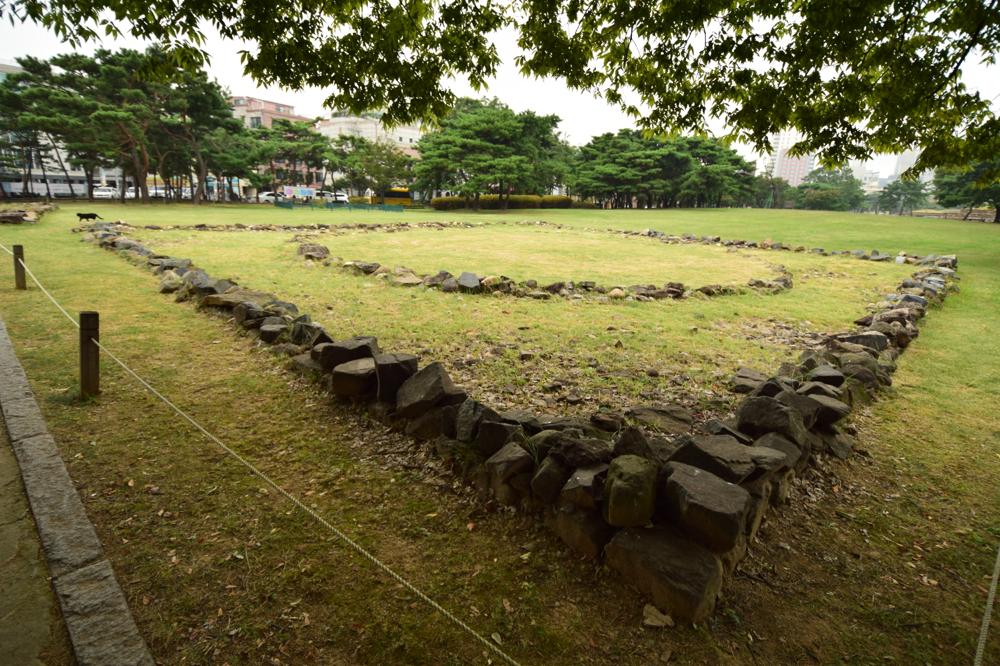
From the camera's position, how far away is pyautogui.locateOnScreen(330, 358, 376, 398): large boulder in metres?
4.31

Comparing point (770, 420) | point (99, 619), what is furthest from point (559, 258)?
point (99, 619)

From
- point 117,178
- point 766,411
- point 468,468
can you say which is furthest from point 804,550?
point 117,178

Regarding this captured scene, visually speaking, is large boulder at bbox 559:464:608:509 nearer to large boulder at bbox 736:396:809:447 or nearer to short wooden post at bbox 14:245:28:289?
large boulder at bbox 736:396:809:447

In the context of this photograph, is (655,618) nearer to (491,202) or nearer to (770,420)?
(770,420)

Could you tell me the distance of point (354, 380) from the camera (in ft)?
14.1

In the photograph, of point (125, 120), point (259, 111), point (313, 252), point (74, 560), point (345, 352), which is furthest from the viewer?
point (259, 111)

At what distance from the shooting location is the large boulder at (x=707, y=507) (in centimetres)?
243

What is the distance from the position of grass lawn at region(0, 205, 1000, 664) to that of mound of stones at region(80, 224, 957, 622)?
16 centimetres

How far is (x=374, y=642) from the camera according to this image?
224 centimetres

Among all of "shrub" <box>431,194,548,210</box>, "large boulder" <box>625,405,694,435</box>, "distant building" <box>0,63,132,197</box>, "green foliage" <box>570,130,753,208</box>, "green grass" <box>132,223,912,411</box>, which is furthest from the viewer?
"green foliage" <box>570,130,753,208</box>

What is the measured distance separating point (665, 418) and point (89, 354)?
16.2ft

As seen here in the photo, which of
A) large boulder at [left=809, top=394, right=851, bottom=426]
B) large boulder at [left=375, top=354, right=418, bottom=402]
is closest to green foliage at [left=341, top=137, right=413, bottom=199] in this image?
large boulder at [left=375, top=354, right=418, bottom=402]

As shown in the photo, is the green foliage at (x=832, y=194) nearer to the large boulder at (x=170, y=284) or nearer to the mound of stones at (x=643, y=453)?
the mound of stones at (x=643, y=453)

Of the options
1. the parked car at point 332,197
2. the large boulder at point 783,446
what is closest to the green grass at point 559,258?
the large boulder at point 783,446
